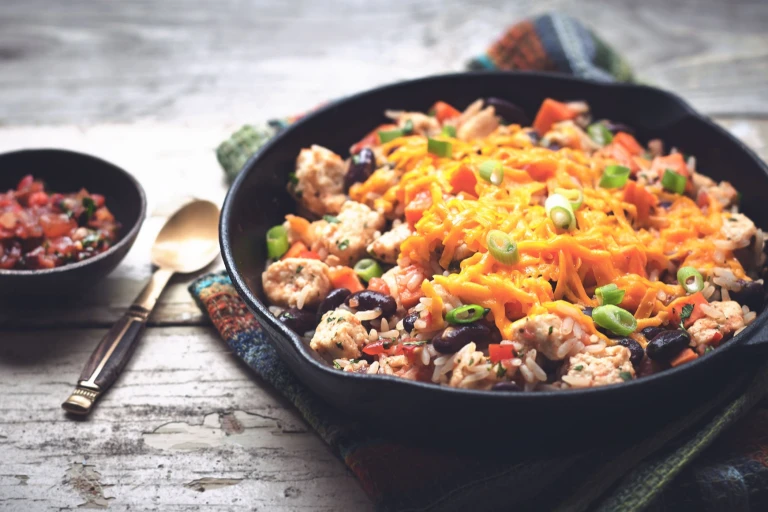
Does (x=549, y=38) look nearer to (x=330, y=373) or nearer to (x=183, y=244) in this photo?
(x=183, y=244)

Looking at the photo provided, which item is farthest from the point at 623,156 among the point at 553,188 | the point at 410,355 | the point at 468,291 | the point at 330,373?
the point at 330,373

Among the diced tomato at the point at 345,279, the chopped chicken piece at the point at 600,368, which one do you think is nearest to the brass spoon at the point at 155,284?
the diced tomato at the point at 345,279

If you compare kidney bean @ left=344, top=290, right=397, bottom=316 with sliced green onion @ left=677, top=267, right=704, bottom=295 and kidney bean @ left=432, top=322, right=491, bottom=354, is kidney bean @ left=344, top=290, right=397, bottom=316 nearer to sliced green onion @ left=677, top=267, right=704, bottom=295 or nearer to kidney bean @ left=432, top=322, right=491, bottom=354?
kidney bean @ left=432, top=322, right=491, bottom=354

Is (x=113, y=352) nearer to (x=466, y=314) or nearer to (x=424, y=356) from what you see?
(x=424, y=356)

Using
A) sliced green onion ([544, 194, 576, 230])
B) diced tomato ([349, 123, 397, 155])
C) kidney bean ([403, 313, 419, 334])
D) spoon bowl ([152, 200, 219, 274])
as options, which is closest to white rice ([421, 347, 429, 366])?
kidney bean ([403, 313, 419, 334])

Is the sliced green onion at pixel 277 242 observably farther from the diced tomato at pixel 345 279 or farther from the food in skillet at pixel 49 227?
the food in skillet at pixel 49 227
